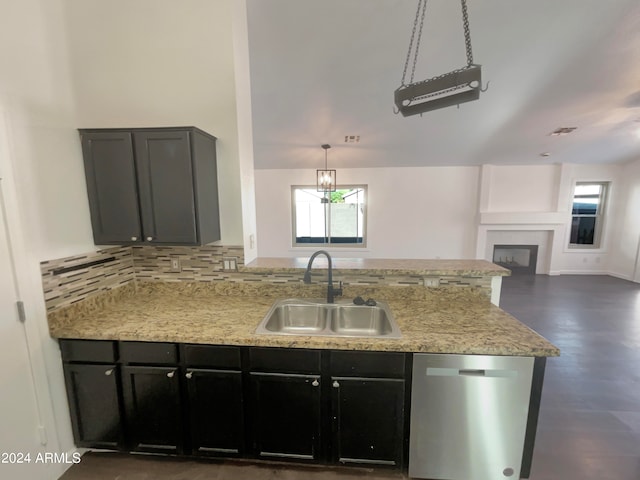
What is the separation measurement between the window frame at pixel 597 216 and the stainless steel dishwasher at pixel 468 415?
7.05 m

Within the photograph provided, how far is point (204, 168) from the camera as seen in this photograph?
5.88 ft

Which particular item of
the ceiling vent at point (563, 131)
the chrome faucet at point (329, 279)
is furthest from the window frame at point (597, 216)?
the chrome faucet at point (329, 279)

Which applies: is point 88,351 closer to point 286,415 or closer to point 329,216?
point 286,415

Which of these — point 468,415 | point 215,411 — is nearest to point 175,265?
point 215,411

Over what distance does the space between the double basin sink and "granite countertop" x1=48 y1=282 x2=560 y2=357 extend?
9cm

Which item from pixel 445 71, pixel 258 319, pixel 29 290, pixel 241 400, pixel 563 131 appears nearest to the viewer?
pixel 29 290

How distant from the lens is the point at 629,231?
19.3 feet

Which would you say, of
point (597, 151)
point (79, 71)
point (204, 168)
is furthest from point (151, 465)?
point (597, 151)

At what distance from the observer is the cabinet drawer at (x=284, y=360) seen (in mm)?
1444

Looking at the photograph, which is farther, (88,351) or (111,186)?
(111,186)

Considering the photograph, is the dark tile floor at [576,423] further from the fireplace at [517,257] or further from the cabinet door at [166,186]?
the fireplace at [517,257]

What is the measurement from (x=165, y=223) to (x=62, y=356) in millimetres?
984

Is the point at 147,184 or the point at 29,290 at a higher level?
the point at 147,184

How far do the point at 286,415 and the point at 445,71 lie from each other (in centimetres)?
382
